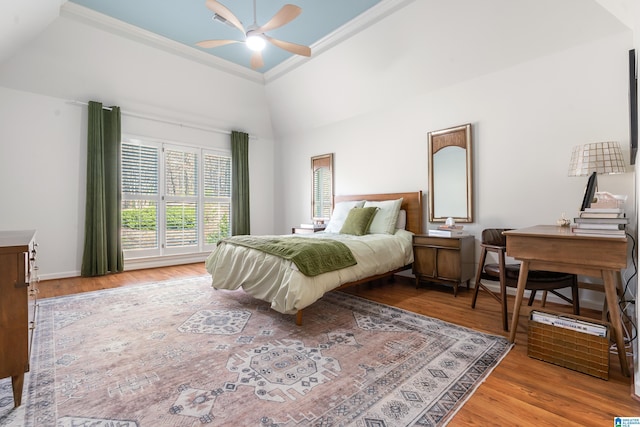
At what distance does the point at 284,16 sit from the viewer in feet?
8.81

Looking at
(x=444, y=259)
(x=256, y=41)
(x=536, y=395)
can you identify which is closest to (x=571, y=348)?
(x=536, y=395)

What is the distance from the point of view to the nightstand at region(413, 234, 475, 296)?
3.26 meters

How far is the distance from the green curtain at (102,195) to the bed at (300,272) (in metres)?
1.94

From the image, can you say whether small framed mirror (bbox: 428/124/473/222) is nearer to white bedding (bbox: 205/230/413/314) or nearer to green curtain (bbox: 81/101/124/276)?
white bedding (bbox: 205/230/413/314)

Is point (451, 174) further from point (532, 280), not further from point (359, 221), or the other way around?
point (532, 280)

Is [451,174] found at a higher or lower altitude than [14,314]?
higher

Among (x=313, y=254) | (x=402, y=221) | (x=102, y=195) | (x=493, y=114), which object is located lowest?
(x=313, y=254)

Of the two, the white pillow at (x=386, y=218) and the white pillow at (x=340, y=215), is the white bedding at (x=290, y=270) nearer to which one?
the white pillow at (x=386, y=218)

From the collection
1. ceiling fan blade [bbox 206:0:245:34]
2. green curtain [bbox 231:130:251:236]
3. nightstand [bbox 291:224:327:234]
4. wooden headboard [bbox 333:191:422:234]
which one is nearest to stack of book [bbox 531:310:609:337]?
wooden headboard [bbox 333:191:422:234]

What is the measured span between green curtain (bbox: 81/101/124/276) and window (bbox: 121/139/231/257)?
0.21m

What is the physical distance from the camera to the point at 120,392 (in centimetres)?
156

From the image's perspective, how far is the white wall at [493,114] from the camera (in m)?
2.73

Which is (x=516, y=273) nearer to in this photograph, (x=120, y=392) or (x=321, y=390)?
(x=321, y=390)

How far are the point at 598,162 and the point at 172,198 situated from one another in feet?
18.0
